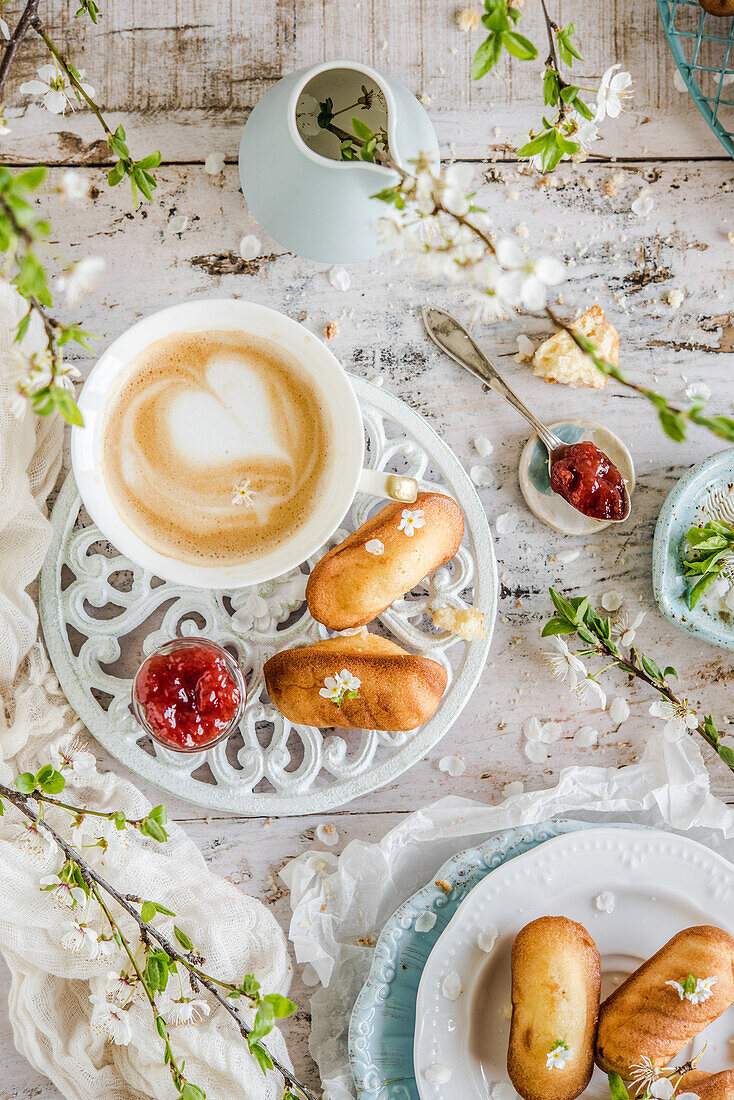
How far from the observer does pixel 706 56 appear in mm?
1356

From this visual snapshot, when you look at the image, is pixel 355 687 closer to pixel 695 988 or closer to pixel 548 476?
pixel 548 476

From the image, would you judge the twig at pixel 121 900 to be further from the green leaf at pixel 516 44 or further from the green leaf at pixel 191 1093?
the green leaf at pixel 516 44

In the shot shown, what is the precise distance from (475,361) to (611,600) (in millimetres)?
417

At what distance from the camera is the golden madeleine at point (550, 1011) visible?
3.95 ft

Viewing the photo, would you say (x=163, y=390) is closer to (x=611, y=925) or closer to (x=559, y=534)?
(x=559, y=534)

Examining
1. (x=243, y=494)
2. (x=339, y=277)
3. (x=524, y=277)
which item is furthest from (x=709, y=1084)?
(x=339, y=277)

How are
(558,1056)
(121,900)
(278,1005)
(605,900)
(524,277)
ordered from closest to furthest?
(524,277) → (278,1005) → (121,900) → (558,1056) → (605,900)

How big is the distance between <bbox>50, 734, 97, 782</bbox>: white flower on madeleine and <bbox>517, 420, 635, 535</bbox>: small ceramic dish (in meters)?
0.74

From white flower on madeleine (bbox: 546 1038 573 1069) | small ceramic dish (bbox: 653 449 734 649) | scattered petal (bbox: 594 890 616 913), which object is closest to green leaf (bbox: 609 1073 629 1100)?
white flower on madeleine (bbox: 546 1038 573 1069)

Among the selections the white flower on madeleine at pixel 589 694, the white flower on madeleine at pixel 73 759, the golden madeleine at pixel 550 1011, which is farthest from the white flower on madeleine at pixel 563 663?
the white flower on madeleine at pixel 73 759

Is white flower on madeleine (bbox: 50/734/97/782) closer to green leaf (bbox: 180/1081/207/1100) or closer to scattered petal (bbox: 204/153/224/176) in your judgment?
green leaf (bbox: 180/1081/207/1100)

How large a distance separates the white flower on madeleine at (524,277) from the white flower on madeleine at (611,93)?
23.7 inches

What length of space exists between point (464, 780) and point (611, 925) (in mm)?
292

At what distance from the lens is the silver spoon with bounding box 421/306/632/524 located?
4.31ft
